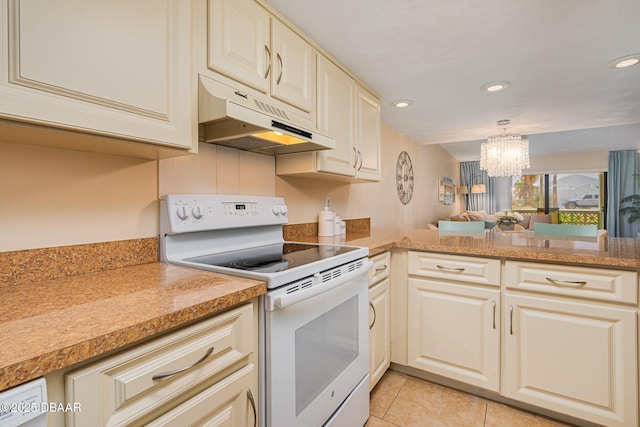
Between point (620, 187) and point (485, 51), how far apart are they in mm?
7198

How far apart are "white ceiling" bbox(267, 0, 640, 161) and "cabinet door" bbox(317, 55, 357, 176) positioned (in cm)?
11

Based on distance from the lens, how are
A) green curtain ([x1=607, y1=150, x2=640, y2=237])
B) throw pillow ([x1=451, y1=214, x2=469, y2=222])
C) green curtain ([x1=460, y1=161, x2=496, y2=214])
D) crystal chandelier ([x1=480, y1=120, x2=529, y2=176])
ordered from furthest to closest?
green curtain ([x1=460, y1=161, x2=496, y2=214]) → green curtain ([x1=607, y1=150, x2=640, y2=237]) → throw pillow ([x1=451, y1=214, x2=469, y2=222]) → crystal chandelier ([x1=480, y1=120, x2=529, y2=176])

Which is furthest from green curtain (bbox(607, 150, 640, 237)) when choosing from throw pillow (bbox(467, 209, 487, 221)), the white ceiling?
the white ceiling

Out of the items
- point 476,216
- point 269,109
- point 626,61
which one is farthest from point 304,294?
→ point 476,216

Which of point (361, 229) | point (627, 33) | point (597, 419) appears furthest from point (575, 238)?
point (361, 229)

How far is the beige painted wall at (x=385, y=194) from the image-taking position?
2.11 metres

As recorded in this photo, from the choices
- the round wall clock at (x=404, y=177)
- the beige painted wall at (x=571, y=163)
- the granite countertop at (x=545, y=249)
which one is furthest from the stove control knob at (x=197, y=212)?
the beige painted wall at (x=571, y=163)

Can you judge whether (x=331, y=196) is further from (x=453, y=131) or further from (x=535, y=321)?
(x=453, y=131)

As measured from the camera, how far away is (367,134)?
2.24 m

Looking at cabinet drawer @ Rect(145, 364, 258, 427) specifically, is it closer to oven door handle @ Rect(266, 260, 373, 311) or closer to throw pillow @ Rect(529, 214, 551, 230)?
oven door handle @ Rect(266, 260, 373, 311)

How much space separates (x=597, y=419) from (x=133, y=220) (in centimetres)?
224

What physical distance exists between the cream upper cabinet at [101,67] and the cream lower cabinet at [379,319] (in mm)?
1189

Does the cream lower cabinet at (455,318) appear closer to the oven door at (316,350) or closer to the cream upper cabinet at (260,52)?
the oven door at (316,350)

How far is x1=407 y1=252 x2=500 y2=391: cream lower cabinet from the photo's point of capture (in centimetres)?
164
